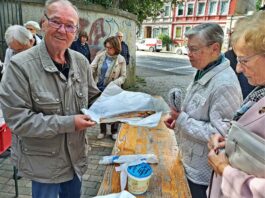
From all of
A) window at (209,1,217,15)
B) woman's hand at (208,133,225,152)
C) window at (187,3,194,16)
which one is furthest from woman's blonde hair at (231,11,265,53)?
window at (187,3,194,16)

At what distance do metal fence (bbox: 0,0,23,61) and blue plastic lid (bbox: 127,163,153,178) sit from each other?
4.60 m

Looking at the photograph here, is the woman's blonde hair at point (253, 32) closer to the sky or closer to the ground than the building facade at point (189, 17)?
closer to the ground

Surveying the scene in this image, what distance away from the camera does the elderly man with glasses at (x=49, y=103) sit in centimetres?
148

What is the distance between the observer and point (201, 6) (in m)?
35.7

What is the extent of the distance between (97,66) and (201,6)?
117ft

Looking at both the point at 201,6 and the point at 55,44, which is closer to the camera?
the point at 55,44

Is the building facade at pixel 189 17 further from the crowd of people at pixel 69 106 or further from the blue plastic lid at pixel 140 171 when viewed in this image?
the blue plastic lid at pixel 140 171

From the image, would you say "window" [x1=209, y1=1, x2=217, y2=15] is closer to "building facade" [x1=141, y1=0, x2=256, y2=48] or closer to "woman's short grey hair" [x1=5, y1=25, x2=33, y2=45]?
"building facade" [x1=141, y1=0, x2=256, y2=48]

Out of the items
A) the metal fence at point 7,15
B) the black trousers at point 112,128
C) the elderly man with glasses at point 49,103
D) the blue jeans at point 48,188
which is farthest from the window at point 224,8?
the blue jeans at point 48,188

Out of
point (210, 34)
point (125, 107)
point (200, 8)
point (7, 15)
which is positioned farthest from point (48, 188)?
point (200, 8)

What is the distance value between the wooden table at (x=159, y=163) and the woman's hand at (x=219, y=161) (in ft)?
1.53

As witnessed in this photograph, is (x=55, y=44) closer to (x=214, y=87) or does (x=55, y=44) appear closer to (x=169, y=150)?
(x=214, y=87)

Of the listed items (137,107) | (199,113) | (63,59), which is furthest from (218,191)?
(63,59)

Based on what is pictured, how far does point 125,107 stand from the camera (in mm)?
1622
